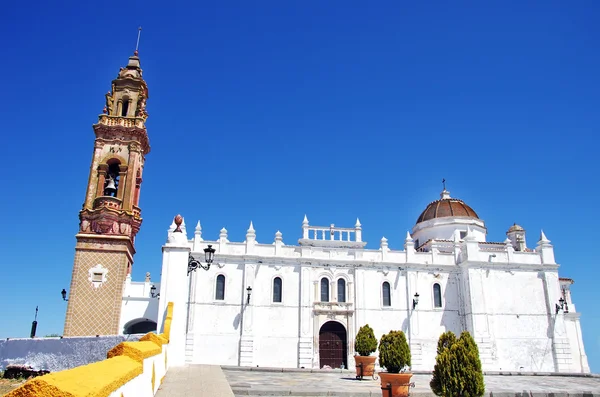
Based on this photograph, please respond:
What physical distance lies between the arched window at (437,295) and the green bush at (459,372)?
21610 millimetres

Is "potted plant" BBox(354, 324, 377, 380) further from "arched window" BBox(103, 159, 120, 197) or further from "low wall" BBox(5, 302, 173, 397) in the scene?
"arched window" BBox(103, 159, 120, 197)

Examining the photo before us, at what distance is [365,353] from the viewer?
741 inches

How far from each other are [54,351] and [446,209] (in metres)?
30.2

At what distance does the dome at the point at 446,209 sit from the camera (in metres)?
36.0

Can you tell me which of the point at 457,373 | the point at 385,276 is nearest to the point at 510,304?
the point at 385,276

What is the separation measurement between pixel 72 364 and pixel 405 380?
30.5 ft

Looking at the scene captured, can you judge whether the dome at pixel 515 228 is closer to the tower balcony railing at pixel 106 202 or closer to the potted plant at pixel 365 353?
the potted plant at pixel 365 353

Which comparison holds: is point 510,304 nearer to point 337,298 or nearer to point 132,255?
point 337,298

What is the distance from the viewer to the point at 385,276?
3006cm

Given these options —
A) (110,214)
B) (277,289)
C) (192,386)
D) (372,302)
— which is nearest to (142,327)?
(110,214)

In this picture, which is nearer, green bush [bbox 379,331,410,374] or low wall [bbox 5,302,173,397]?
low wall [bbox 5,302,173,397]

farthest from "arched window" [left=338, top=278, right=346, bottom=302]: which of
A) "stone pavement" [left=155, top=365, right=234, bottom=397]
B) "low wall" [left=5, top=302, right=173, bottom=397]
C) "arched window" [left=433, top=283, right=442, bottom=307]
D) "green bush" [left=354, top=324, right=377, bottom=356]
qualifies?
"low wall" [left=5, top=302, right=173, bottom=397]

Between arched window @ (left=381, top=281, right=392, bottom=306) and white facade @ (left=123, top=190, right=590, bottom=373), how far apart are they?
0.14 metres

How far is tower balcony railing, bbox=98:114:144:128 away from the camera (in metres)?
27.9
